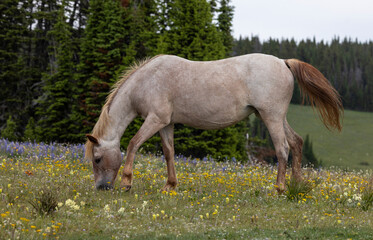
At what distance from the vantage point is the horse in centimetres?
831

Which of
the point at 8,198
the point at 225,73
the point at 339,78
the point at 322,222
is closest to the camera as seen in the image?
the point at 322,222

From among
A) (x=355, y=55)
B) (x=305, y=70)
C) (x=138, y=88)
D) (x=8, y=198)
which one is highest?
(x=355, y=55)

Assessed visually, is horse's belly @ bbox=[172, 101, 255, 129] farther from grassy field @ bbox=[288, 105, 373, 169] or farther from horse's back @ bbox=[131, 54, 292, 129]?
grassy field @ bbox=[288, 105, 373, 169]

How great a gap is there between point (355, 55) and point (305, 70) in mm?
179875

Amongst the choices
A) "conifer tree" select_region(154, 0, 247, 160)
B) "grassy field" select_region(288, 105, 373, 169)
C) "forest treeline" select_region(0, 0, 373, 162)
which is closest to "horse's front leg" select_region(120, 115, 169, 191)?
"forest treeline" select_region(0, 0, 373, 162)

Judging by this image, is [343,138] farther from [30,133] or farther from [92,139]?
[92,139]

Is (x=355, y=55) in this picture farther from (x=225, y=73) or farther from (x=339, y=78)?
(x=225, y=73)

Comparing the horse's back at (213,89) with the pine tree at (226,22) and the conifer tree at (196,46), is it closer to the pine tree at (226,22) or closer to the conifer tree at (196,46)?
the conifer tree at (196,46)

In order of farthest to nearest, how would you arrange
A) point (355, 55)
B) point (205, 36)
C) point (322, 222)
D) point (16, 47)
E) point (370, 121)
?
point (355, 55)
point (370, 121)
point (16, 47)
point (205, 36)
point (322, 222)

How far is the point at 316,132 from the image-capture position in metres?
106

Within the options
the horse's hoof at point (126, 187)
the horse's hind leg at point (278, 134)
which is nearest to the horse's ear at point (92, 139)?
the horse's hoof at point (126, 187)

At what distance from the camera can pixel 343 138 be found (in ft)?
333

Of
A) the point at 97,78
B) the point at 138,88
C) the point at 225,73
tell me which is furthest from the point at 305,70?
the point at 97,78

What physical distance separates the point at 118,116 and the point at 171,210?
2.82 m
